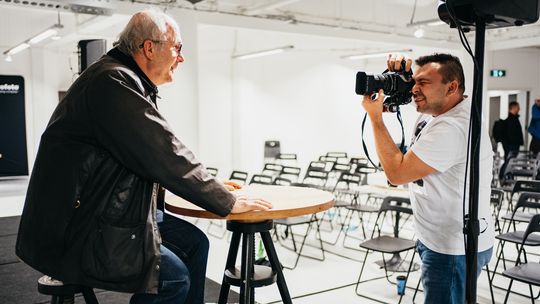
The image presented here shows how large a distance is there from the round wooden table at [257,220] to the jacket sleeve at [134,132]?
0.81ft

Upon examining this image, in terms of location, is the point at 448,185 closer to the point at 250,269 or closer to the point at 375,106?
the point at 375,106

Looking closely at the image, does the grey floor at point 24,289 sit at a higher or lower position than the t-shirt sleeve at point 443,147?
lower

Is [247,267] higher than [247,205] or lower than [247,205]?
lower

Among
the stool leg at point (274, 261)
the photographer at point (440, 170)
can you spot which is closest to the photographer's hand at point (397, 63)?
the photographer at point (440, 170)

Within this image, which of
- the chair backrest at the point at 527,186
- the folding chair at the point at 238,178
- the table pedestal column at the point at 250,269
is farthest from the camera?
the folding chair at the point at 238,178

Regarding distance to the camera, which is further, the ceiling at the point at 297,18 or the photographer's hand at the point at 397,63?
the ceiling at the point at 297,18

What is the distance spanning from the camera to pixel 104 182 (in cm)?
165

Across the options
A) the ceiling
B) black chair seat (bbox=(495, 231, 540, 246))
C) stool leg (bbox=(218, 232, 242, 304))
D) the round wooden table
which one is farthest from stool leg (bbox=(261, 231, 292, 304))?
the ceiling

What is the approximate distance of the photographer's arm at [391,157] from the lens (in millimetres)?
1979

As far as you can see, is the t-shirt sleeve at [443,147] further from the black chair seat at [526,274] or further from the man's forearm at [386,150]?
the black chair seat at [526,274]

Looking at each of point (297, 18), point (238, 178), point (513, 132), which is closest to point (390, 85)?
point (238, 178)

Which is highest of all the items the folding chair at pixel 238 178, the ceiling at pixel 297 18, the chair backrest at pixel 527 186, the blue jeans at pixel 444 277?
the ceiling at pixel 297 18

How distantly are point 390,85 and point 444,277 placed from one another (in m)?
0.79

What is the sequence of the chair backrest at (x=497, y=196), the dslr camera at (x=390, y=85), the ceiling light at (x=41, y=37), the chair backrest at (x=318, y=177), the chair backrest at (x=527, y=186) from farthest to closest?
the ceiling light at (x=41, y=37), the chair backrest at (x=318, y=177), the chair backrest at (x=527, y=186), the chair backrest at (x=497, y=196), the dslr camera at (x=390, y=85)
